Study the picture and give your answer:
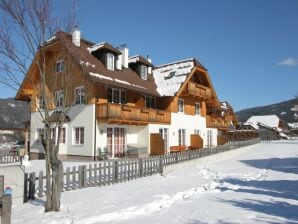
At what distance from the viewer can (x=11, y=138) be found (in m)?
59.4

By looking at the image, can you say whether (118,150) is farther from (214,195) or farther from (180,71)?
(214,195)

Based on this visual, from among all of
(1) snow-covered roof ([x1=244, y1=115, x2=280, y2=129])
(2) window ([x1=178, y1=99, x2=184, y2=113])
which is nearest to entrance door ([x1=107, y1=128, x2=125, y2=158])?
(2) window ([x1=178, y1=99, x2=184, y2=113])

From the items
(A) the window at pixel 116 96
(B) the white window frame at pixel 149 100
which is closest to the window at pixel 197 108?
(B) the white window frame at pixel 149 100

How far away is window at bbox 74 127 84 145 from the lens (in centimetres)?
2503

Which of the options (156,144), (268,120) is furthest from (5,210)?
(268,120)

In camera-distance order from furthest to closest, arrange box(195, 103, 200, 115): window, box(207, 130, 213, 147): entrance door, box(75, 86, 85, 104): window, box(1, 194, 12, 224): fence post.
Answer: box(207, 130, 213, 147): entrance door < box(195, 103, 200, 115): window < box(75, 86, 85, 104): window < box(1, 194, 12, 224): fence post

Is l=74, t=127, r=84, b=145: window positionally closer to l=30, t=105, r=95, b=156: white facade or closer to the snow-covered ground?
l=30, t=105, r=95, b=156: white facade

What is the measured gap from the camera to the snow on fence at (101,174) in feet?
36.2

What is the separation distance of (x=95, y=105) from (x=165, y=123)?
8.05 metres

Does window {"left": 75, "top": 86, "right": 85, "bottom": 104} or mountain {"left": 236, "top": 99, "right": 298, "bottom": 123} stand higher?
mountain {"left": 236, "top": 99, "right": 298, "bottom": 123}

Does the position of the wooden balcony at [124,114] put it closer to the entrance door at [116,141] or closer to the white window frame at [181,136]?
the entrance door at [116,141]

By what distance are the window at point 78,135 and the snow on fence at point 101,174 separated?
8.42 meters

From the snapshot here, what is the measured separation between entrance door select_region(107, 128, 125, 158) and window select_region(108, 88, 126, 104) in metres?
2.22

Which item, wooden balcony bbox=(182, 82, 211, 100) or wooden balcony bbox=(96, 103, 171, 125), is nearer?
wooden balcony bbox=(96, 103, 171, 125)
